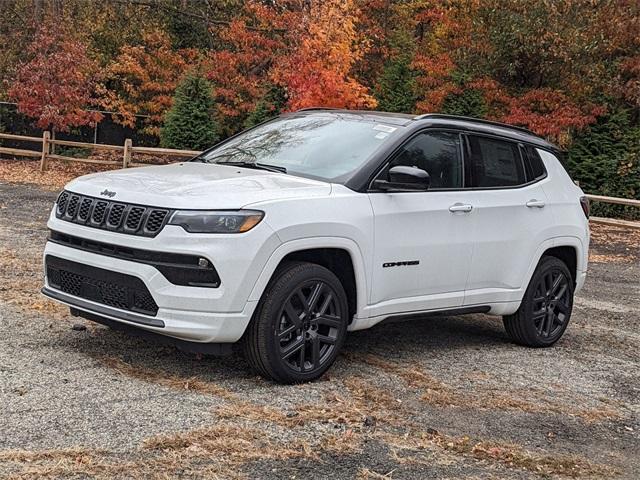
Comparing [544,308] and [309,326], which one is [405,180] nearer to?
[309,326]

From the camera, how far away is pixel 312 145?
6152 mm

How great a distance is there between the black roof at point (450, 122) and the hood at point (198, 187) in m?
1.07

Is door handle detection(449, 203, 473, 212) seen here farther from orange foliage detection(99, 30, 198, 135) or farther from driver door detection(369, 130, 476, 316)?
orange foliage detection(99, 30, 198, 135)

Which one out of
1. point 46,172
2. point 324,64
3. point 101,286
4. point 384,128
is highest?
point 324,64

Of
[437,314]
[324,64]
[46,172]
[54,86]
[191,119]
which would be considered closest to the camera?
[437,314]

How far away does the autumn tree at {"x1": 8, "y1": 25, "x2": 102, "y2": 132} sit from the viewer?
24.0 metres

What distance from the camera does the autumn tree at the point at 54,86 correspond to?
24000mm

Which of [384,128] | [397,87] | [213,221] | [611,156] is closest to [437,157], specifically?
[384,128]

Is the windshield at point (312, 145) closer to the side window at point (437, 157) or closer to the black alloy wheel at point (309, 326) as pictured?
the side window at point (437, 157)

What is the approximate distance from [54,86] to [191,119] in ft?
12.7

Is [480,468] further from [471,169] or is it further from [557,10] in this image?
[557,10]

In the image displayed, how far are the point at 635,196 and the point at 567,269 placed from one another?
15.2 meters

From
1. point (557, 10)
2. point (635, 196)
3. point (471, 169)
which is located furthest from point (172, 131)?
point (471, 169)

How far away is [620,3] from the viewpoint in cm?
2059
